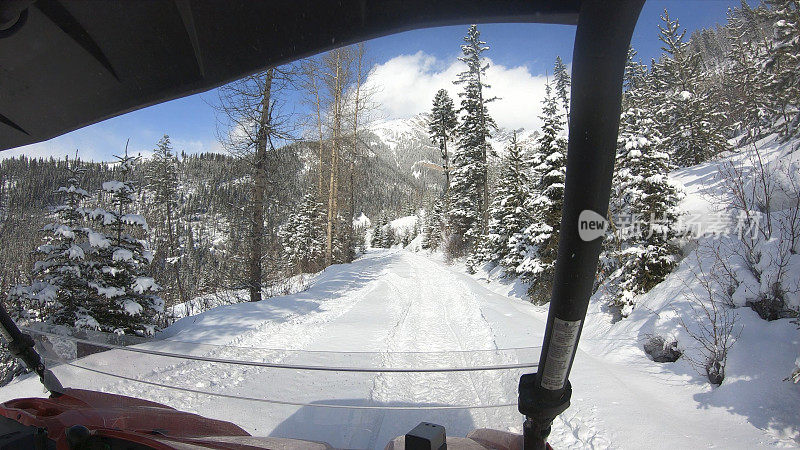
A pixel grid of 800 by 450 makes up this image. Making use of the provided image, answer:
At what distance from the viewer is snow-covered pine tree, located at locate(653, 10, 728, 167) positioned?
23.3 metres

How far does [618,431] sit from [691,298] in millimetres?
4099

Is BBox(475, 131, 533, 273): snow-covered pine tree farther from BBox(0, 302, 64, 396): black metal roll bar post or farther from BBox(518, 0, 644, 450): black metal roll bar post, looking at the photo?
BBox(518, 0, 644, 450): black metal roll bar post

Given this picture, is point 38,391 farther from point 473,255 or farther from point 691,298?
point 473,255

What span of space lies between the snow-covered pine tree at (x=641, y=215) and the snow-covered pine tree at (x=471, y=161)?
1768cm

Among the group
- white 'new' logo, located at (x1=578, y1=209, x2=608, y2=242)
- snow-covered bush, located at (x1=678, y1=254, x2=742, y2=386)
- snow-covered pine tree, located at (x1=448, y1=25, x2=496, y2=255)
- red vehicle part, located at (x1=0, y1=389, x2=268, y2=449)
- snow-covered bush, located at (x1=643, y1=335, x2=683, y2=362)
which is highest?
snow-covered pine tree, located at (x1=448, y1=25, x2=496, y2=255)

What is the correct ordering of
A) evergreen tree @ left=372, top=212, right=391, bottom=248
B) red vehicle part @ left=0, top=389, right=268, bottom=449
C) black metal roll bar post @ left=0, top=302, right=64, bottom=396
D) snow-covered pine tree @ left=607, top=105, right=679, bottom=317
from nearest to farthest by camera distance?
red vehicle part @ left=0, top=389, right=268, bottom=449 → black metal roll bar post @ left=0, top=302, right=64, bottom=396 → snow-covered pine tree @ left=607, top=105, right=679, bottom=317 → evergreen tree @ left=372, top=212, right=391, bottom=248

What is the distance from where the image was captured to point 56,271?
7551mm

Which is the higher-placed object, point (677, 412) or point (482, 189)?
point (482, 189)

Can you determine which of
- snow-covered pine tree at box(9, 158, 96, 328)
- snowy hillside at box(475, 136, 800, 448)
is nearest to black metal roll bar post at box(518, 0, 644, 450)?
snowy hillside at box(475, 136, 800, 448)

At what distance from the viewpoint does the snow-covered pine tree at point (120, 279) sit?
Answer: 25.4 ft

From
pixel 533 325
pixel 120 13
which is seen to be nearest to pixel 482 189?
pixel 533 325

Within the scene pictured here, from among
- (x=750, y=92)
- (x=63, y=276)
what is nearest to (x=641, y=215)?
(x=63, y=276)

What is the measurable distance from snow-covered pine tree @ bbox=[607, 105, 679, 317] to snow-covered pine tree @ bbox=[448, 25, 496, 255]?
17681mm

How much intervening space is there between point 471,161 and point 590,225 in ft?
98.2
